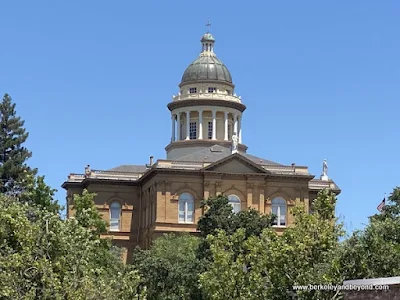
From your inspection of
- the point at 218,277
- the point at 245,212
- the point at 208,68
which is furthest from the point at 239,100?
the point at 218,277

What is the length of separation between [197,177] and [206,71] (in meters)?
16.9

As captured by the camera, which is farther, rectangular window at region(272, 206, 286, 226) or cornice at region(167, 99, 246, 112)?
cornice at region(167, 99, 246, 112)

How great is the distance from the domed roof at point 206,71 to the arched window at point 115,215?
14.3 meters

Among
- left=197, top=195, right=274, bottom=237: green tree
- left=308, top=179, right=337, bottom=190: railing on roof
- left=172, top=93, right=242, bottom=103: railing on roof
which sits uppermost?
left=172, top=93, right=242, bottom=103: railing on roof

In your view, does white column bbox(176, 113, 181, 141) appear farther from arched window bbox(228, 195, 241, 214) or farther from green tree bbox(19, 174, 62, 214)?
green tree bbox(19, 174, 62, 214)

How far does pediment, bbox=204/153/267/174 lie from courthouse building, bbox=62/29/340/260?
74mm

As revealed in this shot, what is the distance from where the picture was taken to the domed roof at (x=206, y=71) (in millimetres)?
94688

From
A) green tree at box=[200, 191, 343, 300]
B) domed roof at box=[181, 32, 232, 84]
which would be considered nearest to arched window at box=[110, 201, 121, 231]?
domed roof at box=[181, 32, 232, 84]

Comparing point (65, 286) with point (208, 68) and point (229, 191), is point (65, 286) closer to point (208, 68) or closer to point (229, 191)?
point (229, 191)

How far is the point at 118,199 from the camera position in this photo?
86750mm

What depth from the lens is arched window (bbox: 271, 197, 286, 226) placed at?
8175 centimetres

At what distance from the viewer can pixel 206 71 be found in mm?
95125

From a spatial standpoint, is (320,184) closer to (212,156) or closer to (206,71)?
(212,156)

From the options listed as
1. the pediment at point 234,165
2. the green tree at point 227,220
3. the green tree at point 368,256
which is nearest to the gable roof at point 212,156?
the pediment at point 234,165
